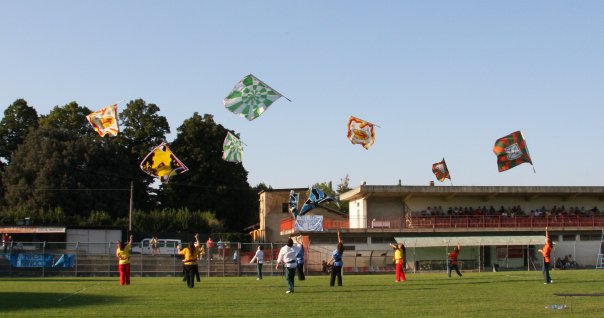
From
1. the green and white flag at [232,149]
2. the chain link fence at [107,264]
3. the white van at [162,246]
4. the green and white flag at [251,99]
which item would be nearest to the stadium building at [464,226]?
the chain link fence at [107,264]

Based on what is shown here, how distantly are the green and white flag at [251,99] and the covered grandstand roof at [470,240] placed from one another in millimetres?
28324

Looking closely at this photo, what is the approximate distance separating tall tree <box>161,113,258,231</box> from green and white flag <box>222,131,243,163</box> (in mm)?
38737

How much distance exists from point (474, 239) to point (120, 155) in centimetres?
4041

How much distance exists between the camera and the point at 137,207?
3206 inches

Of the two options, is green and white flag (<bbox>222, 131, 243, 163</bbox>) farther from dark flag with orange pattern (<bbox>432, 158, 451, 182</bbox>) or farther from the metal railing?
dark flag with orange pattern (<bbox>432, 158, 451, 182</bbox>)

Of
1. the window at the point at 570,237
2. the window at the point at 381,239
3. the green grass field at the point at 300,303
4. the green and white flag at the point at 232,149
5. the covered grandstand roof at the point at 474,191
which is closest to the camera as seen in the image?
the green grass field at the point at 300,303

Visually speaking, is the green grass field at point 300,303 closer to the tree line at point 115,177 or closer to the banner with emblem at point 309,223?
the banner with emblem at point 309,223

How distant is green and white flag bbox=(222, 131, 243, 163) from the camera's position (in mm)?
42000

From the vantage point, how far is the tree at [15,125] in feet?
264

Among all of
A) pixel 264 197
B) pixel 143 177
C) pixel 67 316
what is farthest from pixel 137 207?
pixel 67 316

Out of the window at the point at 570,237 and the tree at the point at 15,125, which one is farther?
the tree at the point at 15,125

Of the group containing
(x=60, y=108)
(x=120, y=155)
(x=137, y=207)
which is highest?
(x=60, y=108)

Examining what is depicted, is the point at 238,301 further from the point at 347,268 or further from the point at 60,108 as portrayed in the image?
the point at 60,108

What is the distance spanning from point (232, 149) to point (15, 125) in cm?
4809
